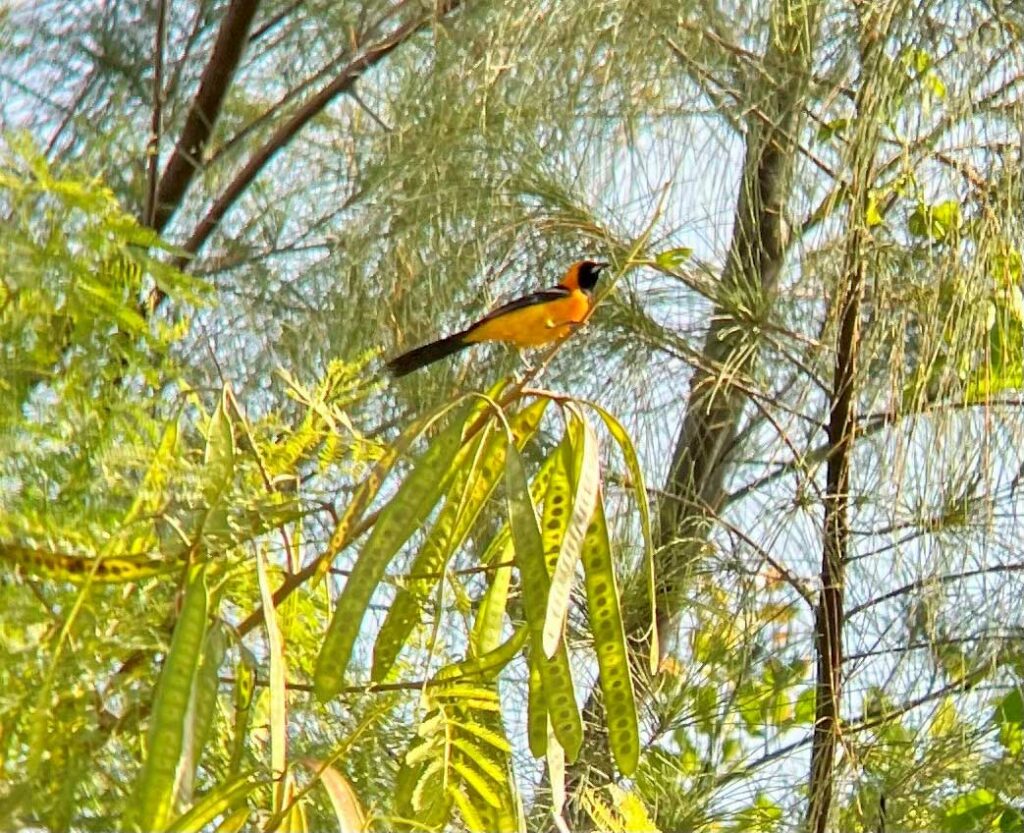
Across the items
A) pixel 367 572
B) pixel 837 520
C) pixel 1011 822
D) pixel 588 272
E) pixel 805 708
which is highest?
pixel 588 272

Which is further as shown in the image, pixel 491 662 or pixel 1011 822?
pixel 1011 822

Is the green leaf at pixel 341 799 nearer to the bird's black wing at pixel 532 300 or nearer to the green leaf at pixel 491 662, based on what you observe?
the green leaf at pixel 491 662

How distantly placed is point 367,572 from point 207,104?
4.17ft

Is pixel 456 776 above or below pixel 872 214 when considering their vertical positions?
below

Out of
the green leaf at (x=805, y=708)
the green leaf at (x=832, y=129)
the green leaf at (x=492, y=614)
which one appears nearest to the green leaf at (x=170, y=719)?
the green leaf at (x=492, y=614)

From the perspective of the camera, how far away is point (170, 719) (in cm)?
78

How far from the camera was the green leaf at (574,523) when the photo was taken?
83cm

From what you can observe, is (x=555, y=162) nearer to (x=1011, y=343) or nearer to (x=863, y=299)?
(x=863, y=299)

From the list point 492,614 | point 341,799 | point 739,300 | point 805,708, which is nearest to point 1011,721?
point 805,708

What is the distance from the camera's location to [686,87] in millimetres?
1832

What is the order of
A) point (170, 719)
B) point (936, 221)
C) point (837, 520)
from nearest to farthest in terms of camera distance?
point (170, 719) → point (936, 221) → point (837, 520)

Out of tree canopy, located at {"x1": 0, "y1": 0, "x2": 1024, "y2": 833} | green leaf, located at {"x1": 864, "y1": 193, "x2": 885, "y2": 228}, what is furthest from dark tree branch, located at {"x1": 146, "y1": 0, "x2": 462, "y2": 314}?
green leaf, located at {"x1": 864, "y1": 193, "x2": 885, "y2": 228}

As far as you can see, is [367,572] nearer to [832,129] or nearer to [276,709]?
[276,709]

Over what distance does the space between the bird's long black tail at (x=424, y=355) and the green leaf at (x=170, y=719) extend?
1029 mm
